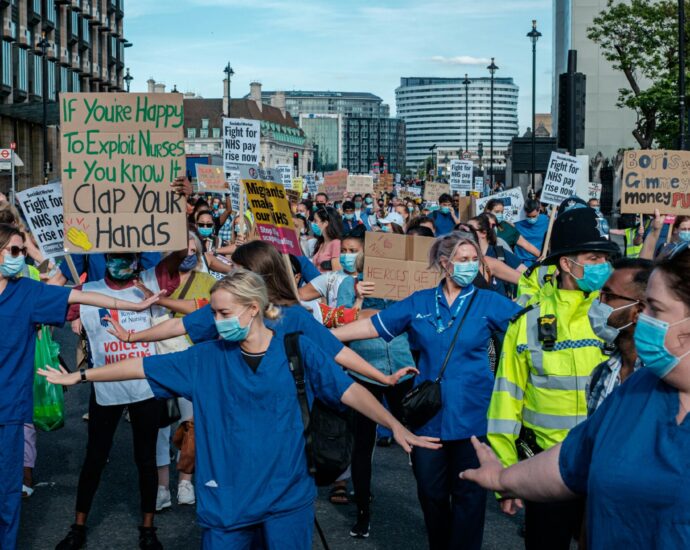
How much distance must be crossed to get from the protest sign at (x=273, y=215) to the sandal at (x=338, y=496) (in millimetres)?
1960

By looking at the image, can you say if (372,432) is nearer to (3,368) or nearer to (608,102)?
(3,368)

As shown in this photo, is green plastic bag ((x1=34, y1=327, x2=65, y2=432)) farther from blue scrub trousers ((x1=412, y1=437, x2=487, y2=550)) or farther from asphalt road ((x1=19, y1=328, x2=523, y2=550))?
blue scrub trousers ((x1=412, y1=437, x2=487, y2=550))

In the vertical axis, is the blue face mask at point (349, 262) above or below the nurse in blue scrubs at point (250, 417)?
above

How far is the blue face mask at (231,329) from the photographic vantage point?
4172 millimetres

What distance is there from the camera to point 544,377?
4.57 m

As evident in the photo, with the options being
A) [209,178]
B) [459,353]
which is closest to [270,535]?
[459,353]

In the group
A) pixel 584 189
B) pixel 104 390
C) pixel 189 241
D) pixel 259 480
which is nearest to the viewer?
pixel 259 480

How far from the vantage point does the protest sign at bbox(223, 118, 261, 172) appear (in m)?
13.2

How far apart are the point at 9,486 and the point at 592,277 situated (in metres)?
3.01

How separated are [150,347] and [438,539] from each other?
220 cm

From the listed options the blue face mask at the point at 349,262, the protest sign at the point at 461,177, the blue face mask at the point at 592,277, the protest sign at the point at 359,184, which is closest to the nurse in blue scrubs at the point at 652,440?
the blue face mask at the point at 592,277

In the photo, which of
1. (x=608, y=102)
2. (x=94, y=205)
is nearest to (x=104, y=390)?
(x=94, y=205)

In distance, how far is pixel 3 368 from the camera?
5543 mm

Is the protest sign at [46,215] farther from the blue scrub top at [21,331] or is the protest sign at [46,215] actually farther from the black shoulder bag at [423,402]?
the black shoulder bag at [423,402]
